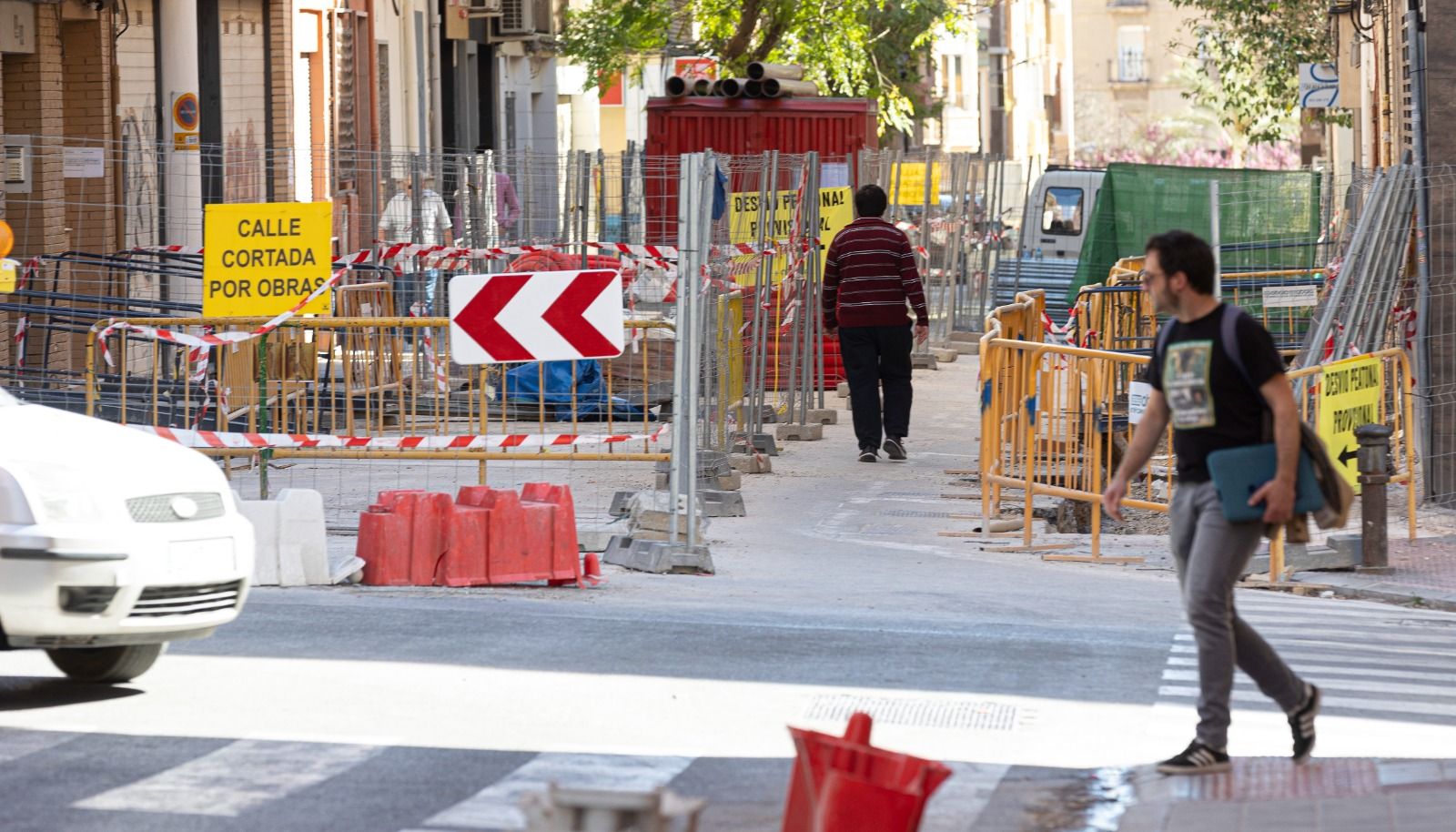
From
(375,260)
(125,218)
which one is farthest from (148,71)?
(375,260)

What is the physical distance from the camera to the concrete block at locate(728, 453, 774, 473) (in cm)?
1623

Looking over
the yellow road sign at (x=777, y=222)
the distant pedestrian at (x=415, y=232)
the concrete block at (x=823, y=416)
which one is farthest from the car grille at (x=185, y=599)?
the concrete block at (x=823, y=416)

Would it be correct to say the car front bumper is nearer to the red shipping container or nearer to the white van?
the red shipping container

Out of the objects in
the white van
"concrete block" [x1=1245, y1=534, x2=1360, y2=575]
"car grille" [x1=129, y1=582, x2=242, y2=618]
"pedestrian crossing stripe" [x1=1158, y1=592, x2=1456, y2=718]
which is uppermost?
the white van

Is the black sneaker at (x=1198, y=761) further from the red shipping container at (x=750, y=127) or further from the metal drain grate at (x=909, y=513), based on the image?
the red shipping container at (x=750, y=127)

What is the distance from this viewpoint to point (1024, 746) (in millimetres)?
7738

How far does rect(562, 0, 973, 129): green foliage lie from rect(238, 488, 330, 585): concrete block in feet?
72.0

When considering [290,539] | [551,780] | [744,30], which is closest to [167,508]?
[551,780]

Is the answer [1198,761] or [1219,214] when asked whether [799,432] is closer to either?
[1219,214]

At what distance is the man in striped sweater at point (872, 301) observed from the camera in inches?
659

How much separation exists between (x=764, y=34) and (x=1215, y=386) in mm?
28199

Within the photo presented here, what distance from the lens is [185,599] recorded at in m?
8.16

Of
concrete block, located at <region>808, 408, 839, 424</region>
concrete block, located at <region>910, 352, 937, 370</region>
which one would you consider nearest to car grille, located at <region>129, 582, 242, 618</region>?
concrete block, located at <region>808, 408, 839, 424</region>

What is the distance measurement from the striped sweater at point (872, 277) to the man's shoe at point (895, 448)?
0.91 m
